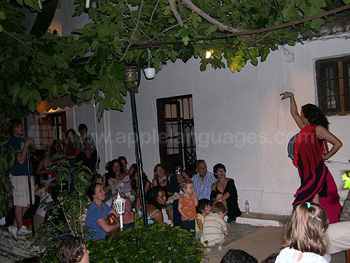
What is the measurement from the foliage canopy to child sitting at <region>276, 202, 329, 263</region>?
8.49 feet

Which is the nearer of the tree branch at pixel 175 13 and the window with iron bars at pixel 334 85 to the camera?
the tree branch at pixel 175 13

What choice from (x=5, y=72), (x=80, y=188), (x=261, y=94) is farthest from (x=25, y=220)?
(x=261, y=94)

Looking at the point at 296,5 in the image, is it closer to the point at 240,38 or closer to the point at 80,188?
the point at 240,38

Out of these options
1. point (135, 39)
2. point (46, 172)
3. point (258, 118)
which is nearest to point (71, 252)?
point (135, 39)

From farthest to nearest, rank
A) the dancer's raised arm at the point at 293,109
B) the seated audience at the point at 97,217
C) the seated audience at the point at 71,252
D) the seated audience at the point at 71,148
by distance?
the seated audience at the point at 71,148, the dancer's raised arm at the point at 293,109, the seated audience at the point at 97,217, the seated audience at the point at 71,252

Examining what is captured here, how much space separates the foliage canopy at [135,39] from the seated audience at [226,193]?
2203 millimetres

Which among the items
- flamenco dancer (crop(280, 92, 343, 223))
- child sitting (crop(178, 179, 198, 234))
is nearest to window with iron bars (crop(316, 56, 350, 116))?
flamenco dancer (crop(280, 92, 343, 223))

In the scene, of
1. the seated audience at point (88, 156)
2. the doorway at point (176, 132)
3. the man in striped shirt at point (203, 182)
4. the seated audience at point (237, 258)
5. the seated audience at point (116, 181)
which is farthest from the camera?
the seated audience at point (88, 156)

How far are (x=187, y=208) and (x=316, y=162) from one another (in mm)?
2229

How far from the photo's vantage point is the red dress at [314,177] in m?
5.86

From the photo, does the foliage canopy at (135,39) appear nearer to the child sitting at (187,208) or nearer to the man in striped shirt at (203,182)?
the child sitting at (187,208)

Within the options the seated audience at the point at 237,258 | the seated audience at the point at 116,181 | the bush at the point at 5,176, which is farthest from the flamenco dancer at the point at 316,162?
the bush at the point at 5,176

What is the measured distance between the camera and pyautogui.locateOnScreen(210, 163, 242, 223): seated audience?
762 centimetres

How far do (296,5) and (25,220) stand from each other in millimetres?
7233
